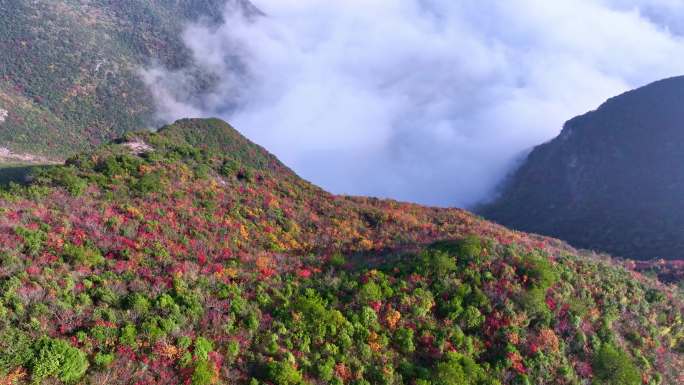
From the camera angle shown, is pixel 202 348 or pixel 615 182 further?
pixel 615 182

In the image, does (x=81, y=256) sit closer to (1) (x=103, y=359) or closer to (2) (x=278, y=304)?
(1) (x=103, y=359)


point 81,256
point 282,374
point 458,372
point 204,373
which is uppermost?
point 81,256

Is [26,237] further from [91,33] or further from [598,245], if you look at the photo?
[91,33]

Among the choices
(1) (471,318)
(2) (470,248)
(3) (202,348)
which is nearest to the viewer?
(3) (202,348)

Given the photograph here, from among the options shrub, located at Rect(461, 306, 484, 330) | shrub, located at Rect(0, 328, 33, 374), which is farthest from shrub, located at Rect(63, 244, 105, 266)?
shrub, located at Rect(461, 306, 484, 330)

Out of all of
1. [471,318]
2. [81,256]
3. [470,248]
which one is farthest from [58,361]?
[470,248]

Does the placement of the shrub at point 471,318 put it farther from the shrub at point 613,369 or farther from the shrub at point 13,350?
the shrub at point 13,350
